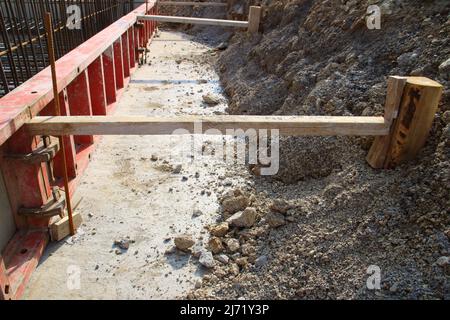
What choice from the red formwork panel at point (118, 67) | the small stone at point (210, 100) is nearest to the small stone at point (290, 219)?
the small stone at point (210, 100)

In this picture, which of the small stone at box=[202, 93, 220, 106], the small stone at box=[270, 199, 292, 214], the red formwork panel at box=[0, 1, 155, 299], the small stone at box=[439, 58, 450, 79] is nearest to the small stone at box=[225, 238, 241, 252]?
the small stone at box=[270, 199, 292, 214]

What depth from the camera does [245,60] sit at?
712 centimetres

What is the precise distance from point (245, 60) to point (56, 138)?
4772 mm

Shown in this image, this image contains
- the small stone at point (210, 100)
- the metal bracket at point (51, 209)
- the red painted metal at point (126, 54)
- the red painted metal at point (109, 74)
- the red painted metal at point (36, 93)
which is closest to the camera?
the red painted metal at point (36, 93)

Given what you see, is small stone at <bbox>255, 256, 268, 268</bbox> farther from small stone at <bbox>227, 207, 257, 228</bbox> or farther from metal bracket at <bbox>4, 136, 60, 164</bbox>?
metal bracket at <bbox>4, 136, 60, 164</bbox>

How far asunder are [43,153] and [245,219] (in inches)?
67.1

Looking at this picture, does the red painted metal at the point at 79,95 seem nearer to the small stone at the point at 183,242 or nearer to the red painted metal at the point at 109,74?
the red painted metal at the point at 109,74

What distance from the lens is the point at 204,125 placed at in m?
2.80

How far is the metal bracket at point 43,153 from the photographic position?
2.74 metres

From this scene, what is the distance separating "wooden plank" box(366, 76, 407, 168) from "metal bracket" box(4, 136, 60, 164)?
261cm

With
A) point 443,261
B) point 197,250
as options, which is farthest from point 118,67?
point 443,261

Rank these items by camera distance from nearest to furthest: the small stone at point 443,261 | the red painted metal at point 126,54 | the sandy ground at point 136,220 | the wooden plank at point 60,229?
the small stone at point 443,261, the sandy ground at point 136,220, the wooden plank at point 60,229, the red painted metal at point 126,54

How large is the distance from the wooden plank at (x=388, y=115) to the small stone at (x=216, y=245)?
1419 mm

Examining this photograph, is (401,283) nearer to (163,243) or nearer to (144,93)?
(163,243)
